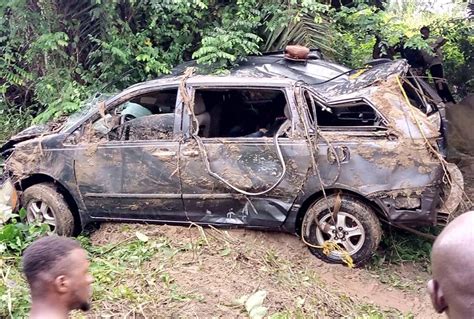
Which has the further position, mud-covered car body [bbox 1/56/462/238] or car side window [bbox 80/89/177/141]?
car side window [bbox 80/89/177/141]

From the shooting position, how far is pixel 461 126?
8.44m

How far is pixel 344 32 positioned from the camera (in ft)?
27.7

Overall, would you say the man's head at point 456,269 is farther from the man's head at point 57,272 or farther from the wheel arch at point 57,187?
the wheel arch at point 57,187

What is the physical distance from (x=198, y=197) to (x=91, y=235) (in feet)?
4.26

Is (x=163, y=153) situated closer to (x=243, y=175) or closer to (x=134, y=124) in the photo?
(x=134, y=124)

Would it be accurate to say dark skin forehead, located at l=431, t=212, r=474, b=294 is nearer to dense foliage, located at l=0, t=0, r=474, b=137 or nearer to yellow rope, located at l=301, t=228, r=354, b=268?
yellow rope, located at l=301, t=228, r=354, b=268

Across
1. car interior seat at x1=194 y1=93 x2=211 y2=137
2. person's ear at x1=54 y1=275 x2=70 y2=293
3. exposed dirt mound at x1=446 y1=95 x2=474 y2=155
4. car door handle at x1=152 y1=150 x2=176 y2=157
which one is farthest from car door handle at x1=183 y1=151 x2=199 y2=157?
exposed dirt mound at x1=446 y1=95 x2=474 y2=155

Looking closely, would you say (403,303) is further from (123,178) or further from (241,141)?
(123,178)

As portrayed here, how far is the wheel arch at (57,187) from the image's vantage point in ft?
19.0

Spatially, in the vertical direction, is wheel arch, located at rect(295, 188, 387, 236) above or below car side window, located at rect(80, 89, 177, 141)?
below

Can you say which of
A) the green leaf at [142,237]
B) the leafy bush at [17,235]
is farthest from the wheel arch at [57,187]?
the green leaf at [142,237]

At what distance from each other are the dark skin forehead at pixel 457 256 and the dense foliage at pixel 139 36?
5.57 metres

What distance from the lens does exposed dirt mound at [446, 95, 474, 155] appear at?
8.11 m

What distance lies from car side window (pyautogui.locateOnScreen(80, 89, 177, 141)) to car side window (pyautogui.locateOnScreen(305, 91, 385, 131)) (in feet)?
4.35
